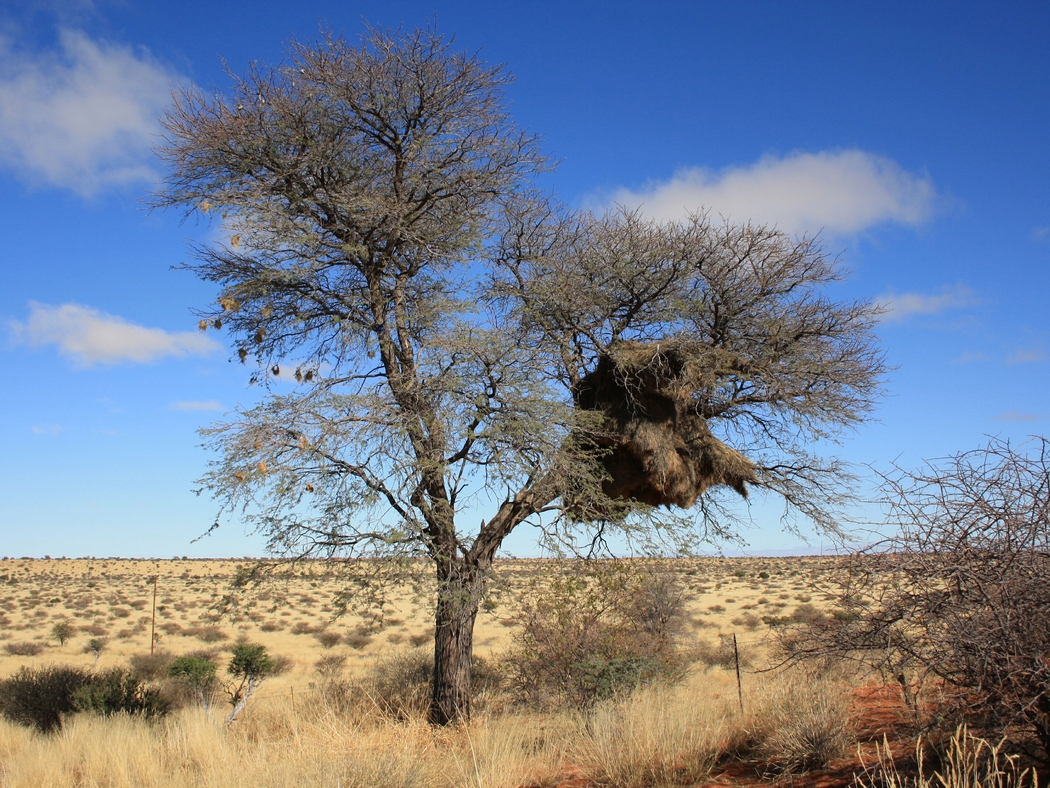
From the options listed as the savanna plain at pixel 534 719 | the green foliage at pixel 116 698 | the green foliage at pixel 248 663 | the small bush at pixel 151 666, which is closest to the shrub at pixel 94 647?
the small bush at pixel 151 666

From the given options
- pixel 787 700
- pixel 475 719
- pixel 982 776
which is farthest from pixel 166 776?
pixel 982 776

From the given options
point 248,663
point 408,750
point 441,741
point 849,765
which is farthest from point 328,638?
point 849,765

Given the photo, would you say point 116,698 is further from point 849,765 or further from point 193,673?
point 849,765

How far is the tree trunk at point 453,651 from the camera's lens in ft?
36.4

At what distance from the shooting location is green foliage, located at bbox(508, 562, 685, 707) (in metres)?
13.4

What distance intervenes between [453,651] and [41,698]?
10214 mm

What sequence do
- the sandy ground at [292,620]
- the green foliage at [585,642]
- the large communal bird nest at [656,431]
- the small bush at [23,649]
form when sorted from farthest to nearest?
the small bush at [23,649], the sandy ground at [292,620], the green foliage at [585,642], the large communal bird nest at [656,431]

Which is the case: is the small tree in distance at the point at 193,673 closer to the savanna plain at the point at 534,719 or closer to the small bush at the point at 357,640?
the savanna plain at the point at 534,719

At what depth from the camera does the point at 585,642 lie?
1388 cm

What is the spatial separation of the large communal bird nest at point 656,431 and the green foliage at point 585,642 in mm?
1829

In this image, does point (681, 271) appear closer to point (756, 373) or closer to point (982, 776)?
point (756, 373)

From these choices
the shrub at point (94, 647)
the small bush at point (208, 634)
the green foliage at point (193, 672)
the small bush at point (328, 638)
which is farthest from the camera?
the small bush at point (208, 634)

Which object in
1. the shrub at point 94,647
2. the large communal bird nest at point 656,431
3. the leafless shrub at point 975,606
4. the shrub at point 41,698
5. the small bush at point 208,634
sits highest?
the large communal bird nest at point 656,431

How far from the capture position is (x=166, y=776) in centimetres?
885
